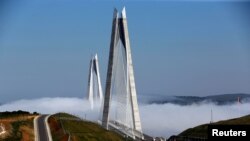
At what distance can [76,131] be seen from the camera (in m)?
112

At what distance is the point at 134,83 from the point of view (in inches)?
5477

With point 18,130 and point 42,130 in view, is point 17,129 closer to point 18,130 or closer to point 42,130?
point 18,130

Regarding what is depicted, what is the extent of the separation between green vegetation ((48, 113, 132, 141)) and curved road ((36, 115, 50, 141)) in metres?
1.04

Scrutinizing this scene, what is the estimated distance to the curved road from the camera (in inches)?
4007

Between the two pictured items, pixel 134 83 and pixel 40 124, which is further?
pixel 134 83

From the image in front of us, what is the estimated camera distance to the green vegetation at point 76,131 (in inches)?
4087

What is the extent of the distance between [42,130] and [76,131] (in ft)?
17.2

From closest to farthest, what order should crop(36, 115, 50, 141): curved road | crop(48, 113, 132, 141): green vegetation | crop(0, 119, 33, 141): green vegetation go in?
crop(0, 119, 33, 141): green vegetation < crop(36, 115, 50, 141): curved road < crop(48, 113, 132, 141): green vegetation

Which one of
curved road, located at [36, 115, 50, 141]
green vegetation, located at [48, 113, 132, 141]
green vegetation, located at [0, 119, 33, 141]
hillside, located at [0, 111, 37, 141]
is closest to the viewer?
green vegetation, located at [0, 119, 33, 141]

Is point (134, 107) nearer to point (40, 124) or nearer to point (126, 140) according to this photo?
point (126, 140)

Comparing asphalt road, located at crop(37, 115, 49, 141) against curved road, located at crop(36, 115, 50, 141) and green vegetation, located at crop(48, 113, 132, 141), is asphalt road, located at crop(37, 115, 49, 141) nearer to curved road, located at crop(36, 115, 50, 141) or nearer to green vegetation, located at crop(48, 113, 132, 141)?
curved road, located at crop(36, 115, 50, 141)

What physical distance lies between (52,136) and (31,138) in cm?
416

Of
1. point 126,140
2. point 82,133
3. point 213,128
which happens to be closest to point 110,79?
point 126,140

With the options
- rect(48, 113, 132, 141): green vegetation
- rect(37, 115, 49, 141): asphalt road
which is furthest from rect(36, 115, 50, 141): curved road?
rect(48, 113, 132, 141): green vegetation
